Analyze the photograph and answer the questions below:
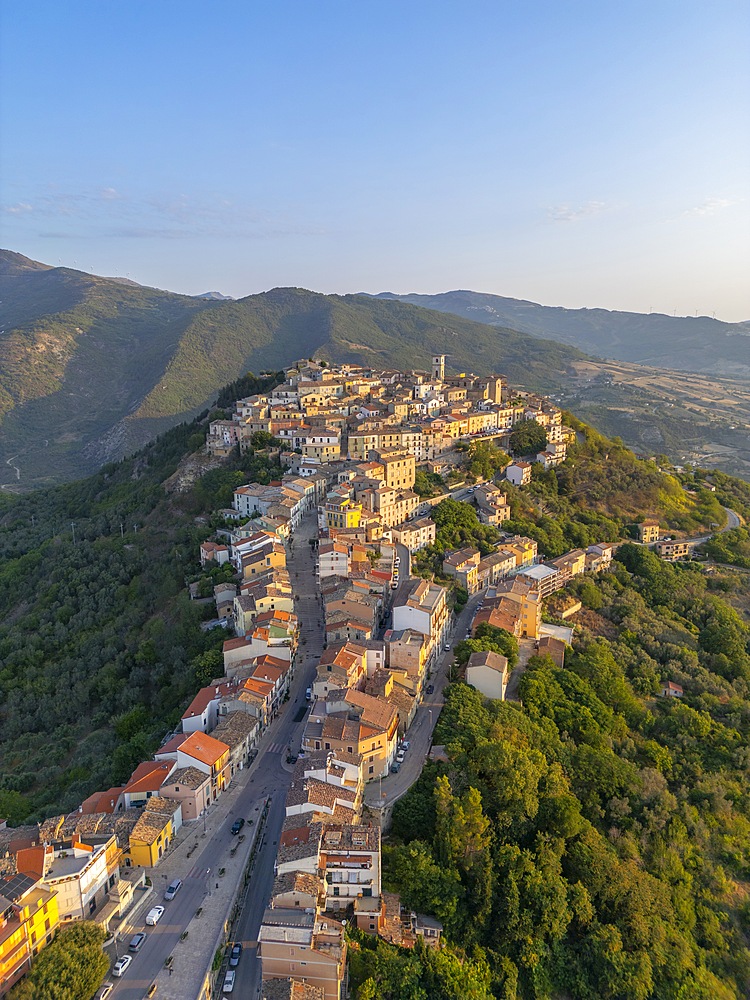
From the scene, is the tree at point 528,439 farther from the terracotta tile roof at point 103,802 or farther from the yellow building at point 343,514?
the terracotta tile roof at point 103,802

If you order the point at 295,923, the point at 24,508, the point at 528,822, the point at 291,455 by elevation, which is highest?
the point at 291,455

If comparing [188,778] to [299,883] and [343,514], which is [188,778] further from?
[343,514]

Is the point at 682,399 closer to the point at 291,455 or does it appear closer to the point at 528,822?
the point at 291,455

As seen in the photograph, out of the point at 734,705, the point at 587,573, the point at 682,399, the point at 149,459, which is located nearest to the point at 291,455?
the point at 149,459

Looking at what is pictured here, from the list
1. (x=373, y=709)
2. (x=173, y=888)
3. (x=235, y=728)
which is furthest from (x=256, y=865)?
(x=373, y=709)

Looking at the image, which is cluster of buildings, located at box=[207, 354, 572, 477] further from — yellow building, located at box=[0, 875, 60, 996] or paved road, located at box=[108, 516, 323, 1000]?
yellow building, located at box=[0, 875, 60, 996]

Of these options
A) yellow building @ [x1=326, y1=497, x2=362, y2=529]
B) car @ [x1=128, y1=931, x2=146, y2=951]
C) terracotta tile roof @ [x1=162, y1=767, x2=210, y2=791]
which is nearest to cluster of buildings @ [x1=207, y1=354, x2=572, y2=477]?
yellow building @ [x1=326, y1=497, x2=362, y2=529]
